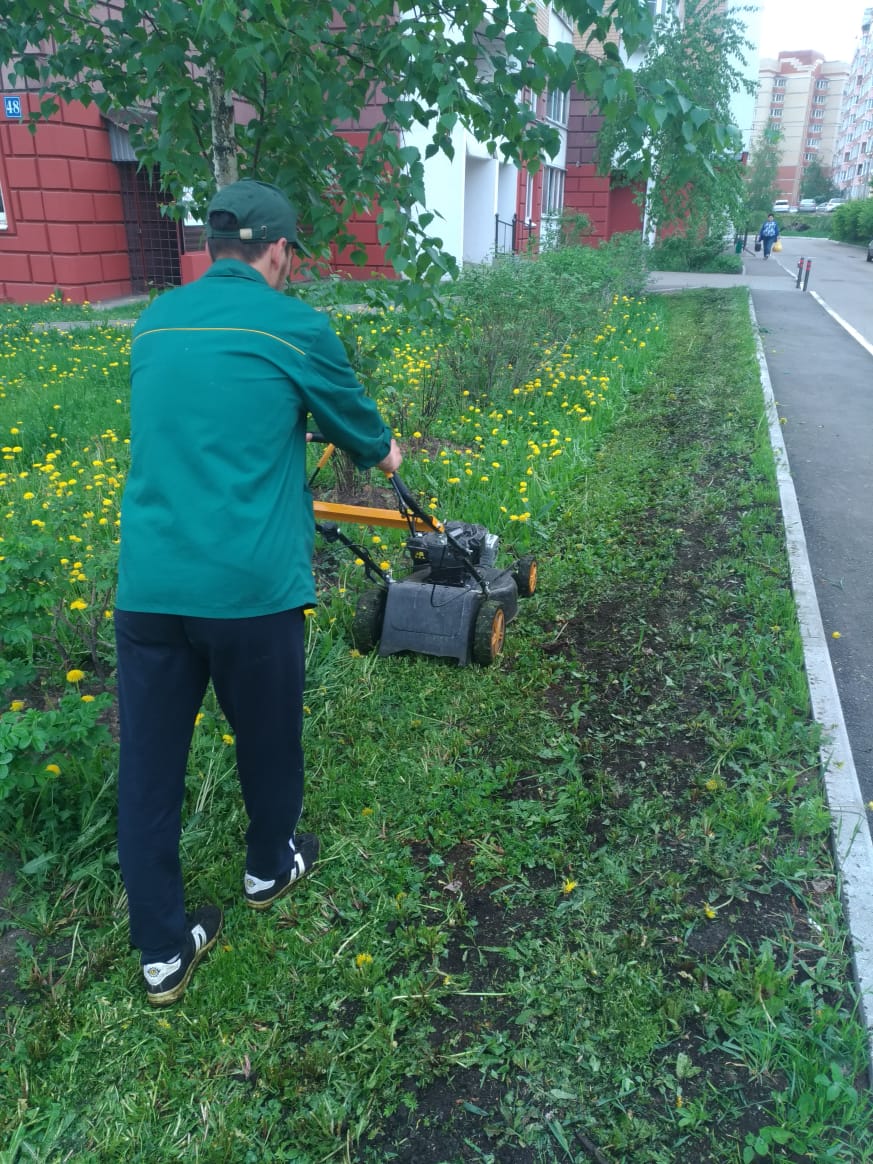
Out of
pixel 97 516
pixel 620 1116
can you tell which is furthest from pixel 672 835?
pixel 97 516

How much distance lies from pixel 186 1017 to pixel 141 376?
1.73m

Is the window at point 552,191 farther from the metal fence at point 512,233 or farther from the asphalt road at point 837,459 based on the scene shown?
the asphalt road at point 837,459

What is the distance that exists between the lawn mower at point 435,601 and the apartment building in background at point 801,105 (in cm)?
14933

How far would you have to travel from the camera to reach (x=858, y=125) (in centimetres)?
10906

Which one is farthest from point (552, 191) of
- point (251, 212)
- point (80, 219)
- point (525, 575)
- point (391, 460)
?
point (251, 212)

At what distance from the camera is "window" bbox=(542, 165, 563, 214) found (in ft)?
102

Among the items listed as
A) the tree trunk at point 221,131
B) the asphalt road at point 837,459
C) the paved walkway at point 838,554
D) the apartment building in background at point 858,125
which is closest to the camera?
the paved walkway at point 838,554

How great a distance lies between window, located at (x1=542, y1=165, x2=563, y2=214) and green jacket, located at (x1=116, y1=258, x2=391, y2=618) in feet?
100

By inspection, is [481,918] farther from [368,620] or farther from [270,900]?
[368,620]

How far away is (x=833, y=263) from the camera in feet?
119

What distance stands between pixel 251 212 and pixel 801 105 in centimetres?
16248

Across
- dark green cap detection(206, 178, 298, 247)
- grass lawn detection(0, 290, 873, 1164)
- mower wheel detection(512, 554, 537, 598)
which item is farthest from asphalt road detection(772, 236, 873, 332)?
dark green cap detection(206, 178, 298, 247)

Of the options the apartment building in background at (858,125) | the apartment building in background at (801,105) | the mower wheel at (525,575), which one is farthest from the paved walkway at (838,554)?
the apartment building in background at (801,105)

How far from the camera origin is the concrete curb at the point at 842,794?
269 centimetres
